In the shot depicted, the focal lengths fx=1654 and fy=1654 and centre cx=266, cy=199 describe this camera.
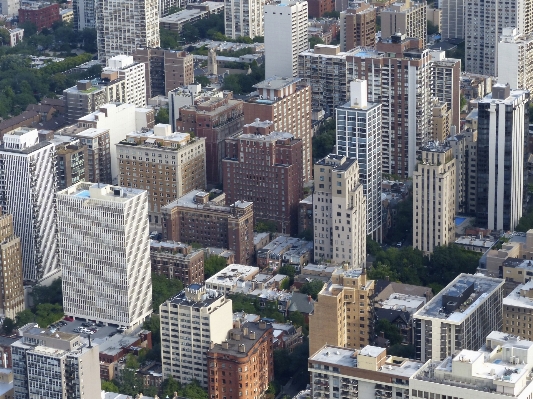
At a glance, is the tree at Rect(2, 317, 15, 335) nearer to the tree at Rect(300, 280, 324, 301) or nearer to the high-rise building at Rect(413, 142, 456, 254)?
the tree at Rect(300, 280, 324, 301)

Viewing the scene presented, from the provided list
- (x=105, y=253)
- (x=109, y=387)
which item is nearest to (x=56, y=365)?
(x=109, y=387)

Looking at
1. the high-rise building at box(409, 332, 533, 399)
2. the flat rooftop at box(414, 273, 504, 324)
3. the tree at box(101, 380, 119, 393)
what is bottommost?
the tree at box(101, 380, 119, 393)

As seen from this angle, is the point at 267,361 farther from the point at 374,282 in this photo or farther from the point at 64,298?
the point at 64,298

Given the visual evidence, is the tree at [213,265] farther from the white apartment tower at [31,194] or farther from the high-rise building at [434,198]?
the high-rise building at [434,198]

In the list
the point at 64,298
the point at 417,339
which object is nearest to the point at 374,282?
the point at 417,339

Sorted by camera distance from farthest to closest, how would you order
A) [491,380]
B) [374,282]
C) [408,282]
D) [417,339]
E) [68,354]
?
[408,282]
[374,282]
[417,339]
[68,354]
[491,380]

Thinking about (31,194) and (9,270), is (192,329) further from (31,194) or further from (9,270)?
(31,194)

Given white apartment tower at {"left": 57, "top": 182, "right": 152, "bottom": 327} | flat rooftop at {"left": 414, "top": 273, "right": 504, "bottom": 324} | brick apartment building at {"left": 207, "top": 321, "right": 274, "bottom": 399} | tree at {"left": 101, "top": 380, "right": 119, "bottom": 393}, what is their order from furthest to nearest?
white apartment tower at {"left": 57, "top": 182, "right": 152, "bottom": 327} < tree at {"left": 101, "top": 380, "right": 119, "bottom": 393} < brick apartment building at {"left": 207, "top": 321, "right": 274, "bottom": 399} < flat rooftop at {"left": 414, "top": 273, "right": 504, "bottom": 324}

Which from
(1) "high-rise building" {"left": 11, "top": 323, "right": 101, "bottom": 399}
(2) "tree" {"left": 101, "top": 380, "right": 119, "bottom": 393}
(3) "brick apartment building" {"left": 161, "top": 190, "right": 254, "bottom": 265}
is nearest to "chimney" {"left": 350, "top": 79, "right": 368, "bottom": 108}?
(3) "brick apartment building" {"left": 161, "top": 190, "right": 254, "bottom": 265}
